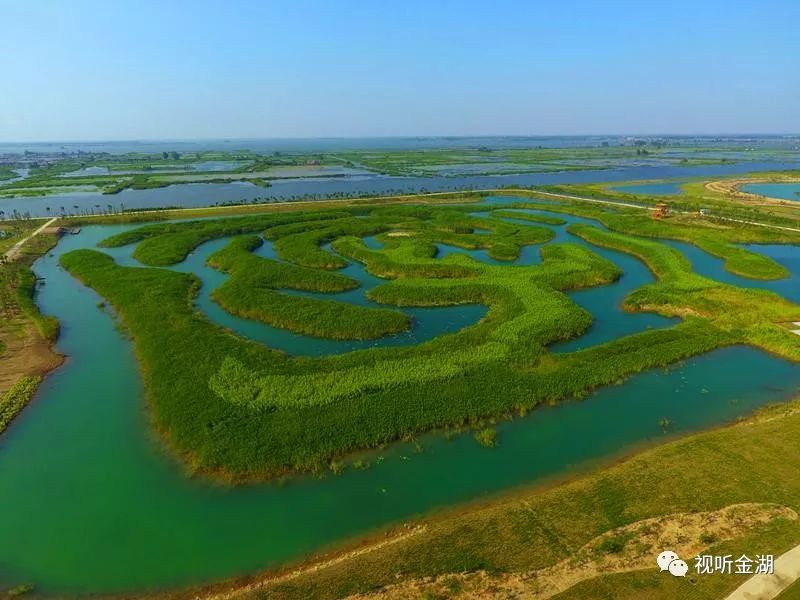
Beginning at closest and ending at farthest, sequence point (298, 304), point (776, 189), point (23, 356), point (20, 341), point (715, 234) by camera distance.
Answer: point (23, 356) → point (20, 341) → point (298, 304) → point (715, 234) → point (776, 189)

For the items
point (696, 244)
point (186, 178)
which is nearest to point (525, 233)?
point (696, 244)

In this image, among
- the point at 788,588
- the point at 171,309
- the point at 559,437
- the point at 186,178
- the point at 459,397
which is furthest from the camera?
the point at 186,178

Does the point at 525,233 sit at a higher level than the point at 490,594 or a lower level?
higher

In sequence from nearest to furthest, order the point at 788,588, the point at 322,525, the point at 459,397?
the point at 788,588
the point at 322,525
the point at 459,397

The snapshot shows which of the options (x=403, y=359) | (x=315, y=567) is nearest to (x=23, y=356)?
(x=403, y=359)

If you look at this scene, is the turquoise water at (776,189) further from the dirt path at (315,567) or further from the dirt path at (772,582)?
the dirt path at (315,567)

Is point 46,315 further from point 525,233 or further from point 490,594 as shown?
point 525,233

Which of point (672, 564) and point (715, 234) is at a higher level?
point (715, 234)

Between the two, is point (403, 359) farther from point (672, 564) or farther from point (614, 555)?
point (672, 564)
